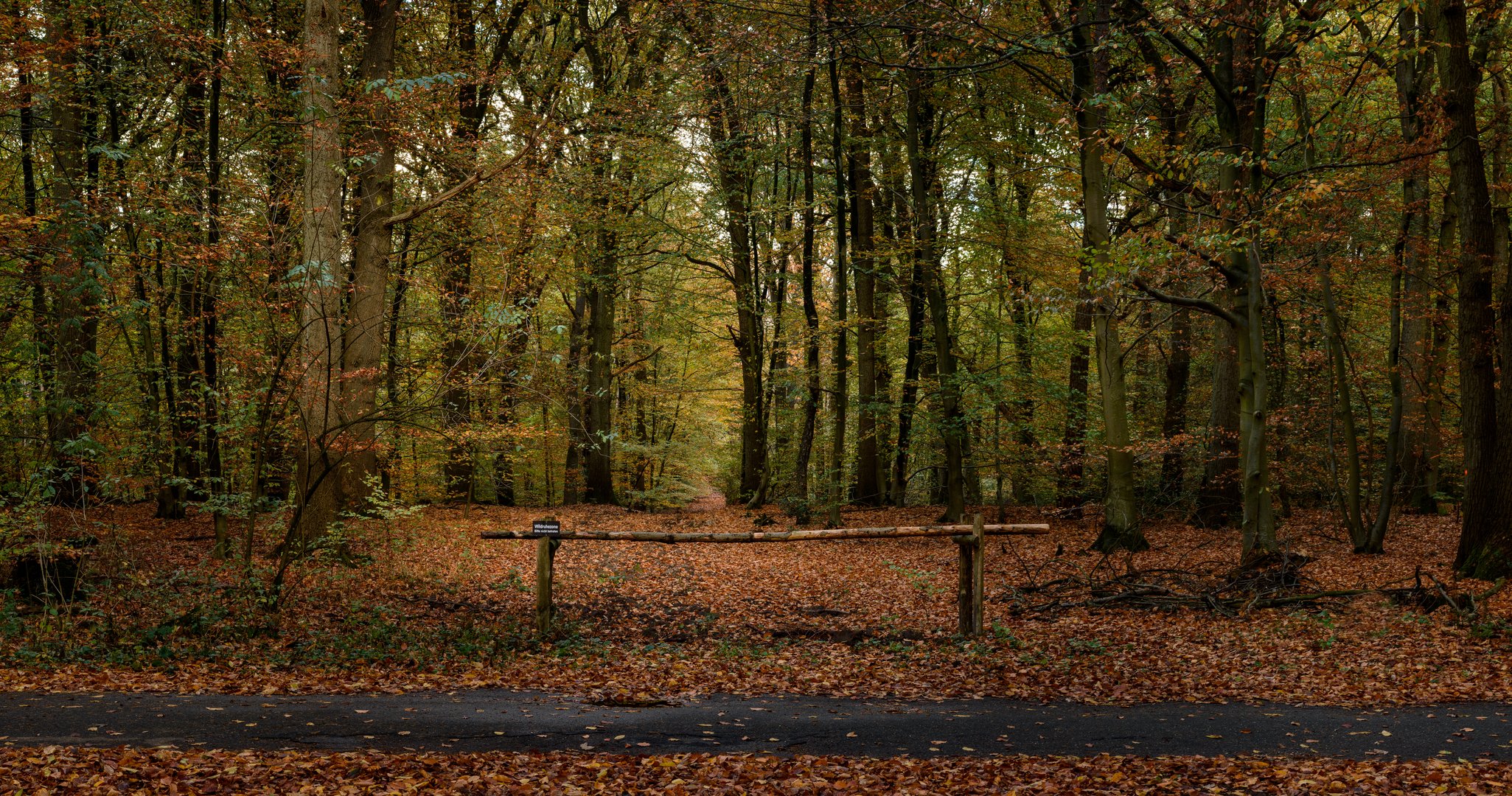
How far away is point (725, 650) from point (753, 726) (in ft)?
8.49

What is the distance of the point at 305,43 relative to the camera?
35.4 ft

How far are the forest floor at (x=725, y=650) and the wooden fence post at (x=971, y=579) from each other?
0.24 m

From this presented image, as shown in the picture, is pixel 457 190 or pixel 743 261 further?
pixel 743 261

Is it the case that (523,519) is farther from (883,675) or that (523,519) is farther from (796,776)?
(796,776)

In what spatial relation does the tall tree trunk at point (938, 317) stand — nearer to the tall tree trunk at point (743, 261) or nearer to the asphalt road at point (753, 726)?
the tall tree trunk at point (743, 261)

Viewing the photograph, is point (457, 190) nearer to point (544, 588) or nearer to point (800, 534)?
point (544, 588)

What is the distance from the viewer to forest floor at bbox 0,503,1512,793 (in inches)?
199

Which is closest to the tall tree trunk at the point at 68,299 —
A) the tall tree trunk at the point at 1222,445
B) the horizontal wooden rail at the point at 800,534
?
the horizontal wooden rail at the point at 800,534

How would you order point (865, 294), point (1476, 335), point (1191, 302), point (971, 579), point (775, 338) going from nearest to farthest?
1. point (971, 579)
2. point (1476, 335)
3. point (1191, 302)
4. point (865, 294)
5. point (775, 338)

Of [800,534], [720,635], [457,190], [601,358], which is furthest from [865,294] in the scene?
[720,635]

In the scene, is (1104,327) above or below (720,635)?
above

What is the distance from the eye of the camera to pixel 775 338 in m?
23.2

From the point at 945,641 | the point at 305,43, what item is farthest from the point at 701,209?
the point at 945,641

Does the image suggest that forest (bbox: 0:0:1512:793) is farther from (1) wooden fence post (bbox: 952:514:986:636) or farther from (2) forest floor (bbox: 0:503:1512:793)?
(1) wooden fence post (bbox: 952:514:986:636)
